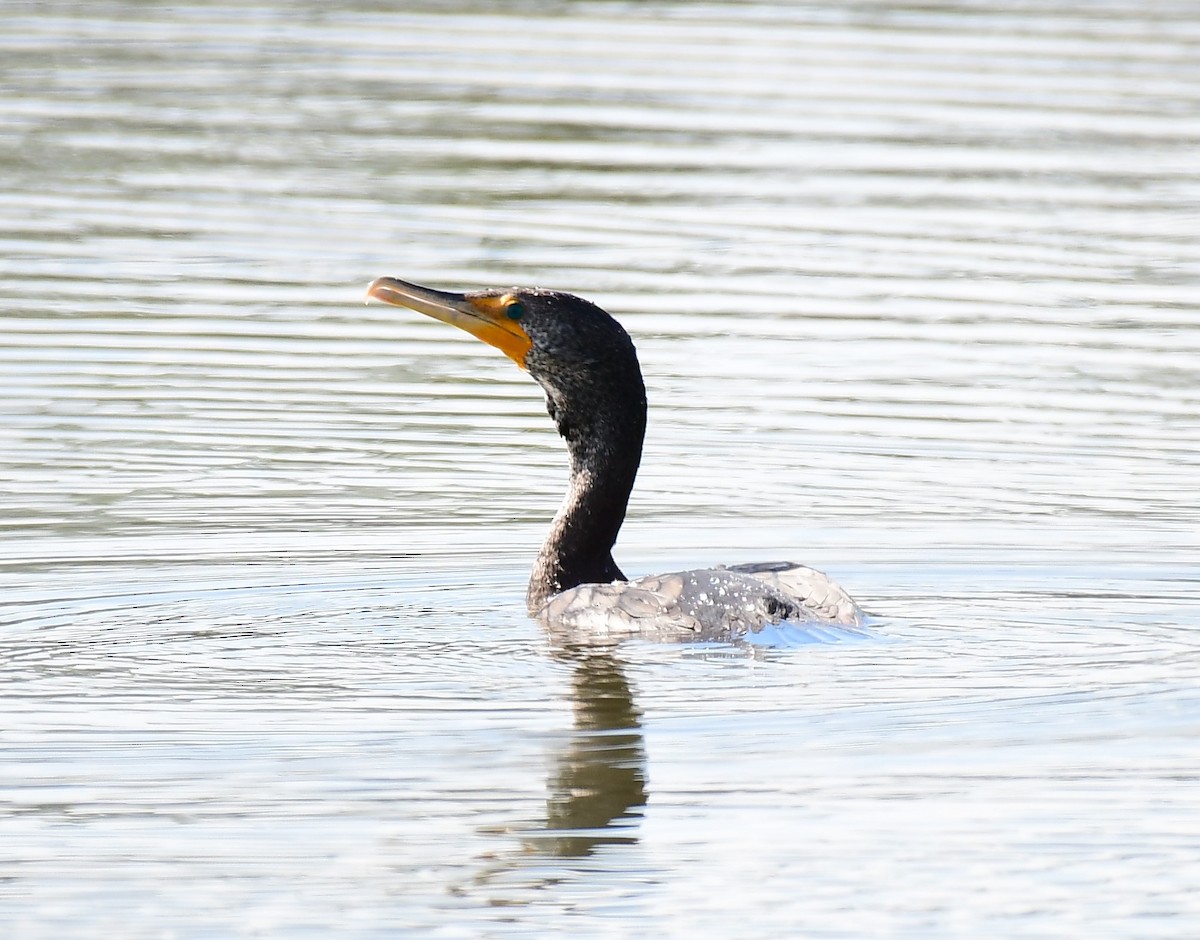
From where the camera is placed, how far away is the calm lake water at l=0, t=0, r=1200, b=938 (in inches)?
265

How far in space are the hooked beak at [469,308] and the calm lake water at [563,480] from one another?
33.4 inches

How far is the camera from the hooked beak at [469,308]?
970cm

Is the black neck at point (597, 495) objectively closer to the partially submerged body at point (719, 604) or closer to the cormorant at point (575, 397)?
the cormorant at point (575, 397)

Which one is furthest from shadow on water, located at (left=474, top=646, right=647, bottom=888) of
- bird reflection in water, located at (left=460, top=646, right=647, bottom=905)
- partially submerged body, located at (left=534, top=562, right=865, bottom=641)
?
partially submerged body, located at (left=534, top=562, right=865, bottom=641)

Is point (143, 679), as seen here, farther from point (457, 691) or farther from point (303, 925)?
point (303, 925)

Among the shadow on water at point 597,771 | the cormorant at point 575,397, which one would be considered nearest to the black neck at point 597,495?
the cormorant at point 575,397

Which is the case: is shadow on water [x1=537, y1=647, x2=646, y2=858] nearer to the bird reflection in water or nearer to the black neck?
the bird reflection in water

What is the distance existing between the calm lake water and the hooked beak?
0.85 metres

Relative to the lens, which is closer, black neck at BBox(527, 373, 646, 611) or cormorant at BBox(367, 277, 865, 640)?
cormorant at BBox(367, 277, 865, 640)

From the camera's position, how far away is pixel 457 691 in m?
8.19

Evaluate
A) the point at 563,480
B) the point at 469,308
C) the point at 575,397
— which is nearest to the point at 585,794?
the point at 575,397

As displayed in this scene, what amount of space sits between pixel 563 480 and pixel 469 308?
6.18 feet

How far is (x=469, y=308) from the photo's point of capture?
9805mm

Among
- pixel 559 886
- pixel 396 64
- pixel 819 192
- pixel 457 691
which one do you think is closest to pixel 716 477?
pixel 457 691
